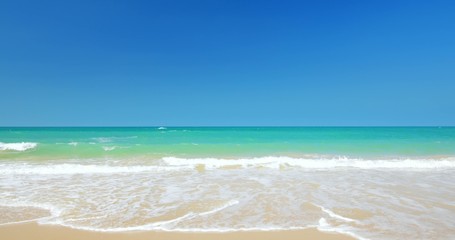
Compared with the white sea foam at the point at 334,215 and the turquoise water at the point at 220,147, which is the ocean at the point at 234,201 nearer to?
the white sea foam at the point at 334,215

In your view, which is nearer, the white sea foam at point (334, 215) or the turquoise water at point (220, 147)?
the white sea foam at point (334, 215)

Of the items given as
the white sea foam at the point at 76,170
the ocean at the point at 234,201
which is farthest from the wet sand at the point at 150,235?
the white sea foam at the point at 76,170

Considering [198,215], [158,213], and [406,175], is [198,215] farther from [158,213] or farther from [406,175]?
[406,175]

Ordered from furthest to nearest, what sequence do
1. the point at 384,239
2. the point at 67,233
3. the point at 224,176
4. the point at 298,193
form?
the point at 224,176 → the point at 298,193 → the point at 67,233 → the point at 384,239

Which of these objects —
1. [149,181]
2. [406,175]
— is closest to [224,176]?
[149,181]

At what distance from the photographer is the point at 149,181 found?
29.0 ft

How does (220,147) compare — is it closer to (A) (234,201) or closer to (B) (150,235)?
(A) (234,201)

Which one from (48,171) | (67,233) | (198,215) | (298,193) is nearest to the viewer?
(67,233)

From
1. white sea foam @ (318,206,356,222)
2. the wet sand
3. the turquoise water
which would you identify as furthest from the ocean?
the turquoise water

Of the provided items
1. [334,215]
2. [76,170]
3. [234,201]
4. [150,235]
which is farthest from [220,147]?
[150,235]

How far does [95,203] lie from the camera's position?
6.16 metres

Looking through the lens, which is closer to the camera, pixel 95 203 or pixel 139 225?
pixel 139 225

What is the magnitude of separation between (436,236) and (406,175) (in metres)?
6.92

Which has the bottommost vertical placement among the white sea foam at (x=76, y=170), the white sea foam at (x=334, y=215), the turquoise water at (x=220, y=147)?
the white sea foam at (x=76, y=170)
